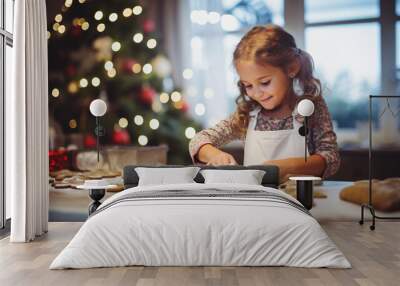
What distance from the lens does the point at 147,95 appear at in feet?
22.7

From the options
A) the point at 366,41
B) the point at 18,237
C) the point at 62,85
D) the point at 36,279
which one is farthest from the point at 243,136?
the point at 36,279

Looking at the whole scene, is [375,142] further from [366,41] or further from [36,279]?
[36,279]

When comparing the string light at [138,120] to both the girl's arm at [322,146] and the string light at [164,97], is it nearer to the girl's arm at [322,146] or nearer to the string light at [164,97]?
the string light at [164,97]

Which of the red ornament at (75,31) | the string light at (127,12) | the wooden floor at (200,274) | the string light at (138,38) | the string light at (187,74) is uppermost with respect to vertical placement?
the string light at (127,12)

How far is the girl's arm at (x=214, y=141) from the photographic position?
6809 mm

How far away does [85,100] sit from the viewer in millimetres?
7016

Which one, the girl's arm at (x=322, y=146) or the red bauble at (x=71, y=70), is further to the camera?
the red bauble at (x=71, y=70)

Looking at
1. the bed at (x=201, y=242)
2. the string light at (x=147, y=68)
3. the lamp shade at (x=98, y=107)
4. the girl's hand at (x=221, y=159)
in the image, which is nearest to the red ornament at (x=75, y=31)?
the string light at (x=147, y=68)

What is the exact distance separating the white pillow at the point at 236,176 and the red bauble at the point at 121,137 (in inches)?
50.5

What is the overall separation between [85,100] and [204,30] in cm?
180

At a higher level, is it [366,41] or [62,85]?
[366,41]

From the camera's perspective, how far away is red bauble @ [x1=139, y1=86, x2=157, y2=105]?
6.91 metres

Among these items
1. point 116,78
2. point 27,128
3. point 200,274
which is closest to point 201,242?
point 200,274

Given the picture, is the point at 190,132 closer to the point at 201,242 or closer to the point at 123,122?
the point at 123,122
